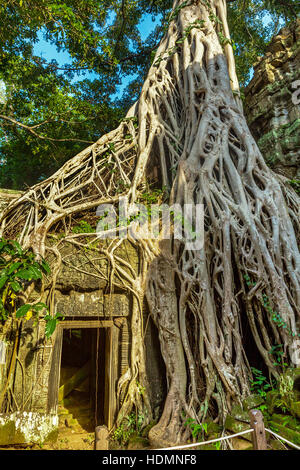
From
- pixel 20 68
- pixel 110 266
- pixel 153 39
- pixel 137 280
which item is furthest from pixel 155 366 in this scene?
pixel 153 39

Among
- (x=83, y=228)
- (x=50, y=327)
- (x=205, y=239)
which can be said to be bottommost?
(x=50, y=327)

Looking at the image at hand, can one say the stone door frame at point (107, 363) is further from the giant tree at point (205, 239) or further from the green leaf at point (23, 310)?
→ the green leaf at point (23, 310)

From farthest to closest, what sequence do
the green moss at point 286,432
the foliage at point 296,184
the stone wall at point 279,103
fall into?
the stone wall at point 279,103 < the foliage at point 296,184 < the green moss at point 286,432

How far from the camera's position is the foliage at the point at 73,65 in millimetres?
4859

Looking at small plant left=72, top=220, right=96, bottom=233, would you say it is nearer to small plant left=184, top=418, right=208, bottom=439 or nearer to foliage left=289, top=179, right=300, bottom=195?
small plant left=184, top=418, right=208, bottom=439

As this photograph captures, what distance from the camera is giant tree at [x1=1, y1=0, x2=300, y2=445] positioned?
2682 mm

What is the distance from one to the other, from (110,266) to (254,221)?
169cm

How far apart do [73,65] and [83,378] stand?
635cm

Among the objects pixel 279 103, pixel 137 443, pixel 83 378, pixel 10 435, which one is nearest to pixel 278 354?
pixel 137 443

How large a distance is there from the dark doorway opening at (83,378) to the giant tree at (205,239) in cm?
114

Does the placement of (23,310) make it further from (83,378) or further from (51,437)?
(83,378)

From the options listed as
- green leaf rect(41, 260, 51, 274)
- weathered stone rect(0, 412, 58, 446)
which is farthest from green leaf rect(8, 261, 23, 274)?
weathered stone rect(0, 412, 58, 446)

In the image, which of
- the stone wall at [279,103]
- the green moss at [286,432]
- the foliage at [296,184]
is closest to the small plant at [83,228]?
the green moss at [286,432]

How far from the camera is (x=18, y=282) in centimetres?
275
